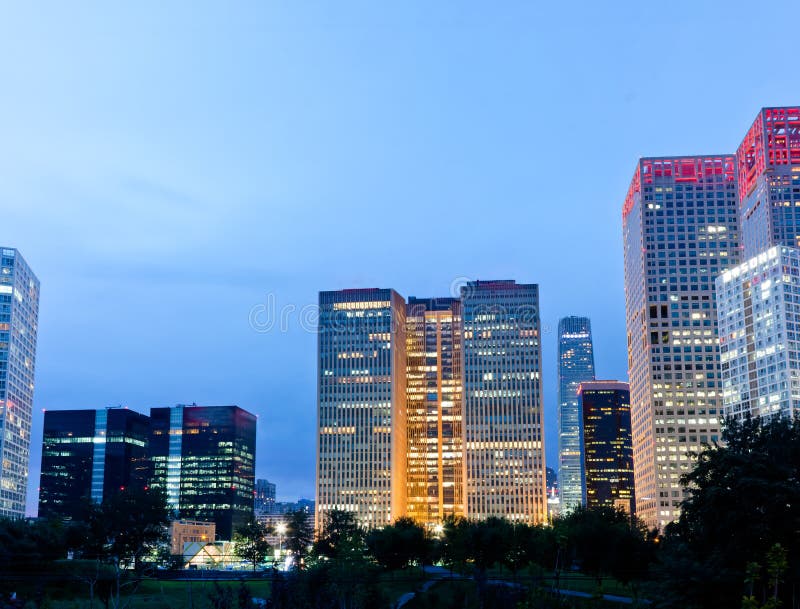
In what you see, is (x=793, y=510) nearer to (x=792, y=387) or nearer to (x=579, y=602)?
(x=579, y=602)

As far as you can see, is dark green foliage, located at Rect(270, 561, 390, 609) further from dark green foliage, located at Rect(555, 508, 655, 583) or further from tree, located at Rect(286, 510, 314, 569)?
tree, located at Rect(286, 510, 314, 569)

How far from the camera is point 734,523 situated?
171 ft

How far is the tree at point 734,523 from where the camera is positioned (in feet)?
162

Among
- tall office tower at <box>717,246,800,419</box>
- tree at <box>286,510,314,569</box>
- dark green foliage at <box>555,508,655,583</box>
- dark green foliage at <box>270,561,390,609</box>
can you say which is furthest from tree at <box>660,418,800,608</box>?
tall office tower at <box>717,246,800,419</box>

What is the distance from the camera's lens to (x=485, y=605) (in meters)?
66.4

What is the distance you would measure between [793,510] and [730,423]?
1186 centimetres

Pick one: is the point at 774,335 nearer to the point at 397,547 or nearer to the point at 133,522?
the point at 397,547

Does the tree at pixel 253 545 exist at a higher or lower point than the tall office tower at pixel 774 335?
lower

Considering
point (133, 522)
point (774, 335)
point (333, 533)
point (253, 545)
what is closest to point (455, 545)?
point (333, 533)

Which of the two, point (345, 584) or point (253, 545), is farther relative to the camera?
point (253, 545)

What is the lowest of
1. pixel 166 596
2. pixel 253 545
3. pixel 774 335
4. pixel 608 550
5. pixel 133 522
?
pixel 166 596

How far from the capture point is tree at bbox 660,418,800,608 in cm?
4934

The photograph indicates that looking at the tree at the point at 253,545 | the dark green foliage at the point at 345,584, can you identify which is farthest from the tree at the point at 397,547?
the tree at the point at 253,545

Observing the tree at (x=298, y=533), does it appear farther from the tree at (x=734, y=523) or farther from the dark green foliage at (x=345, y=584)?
the tree at (x=734, y=523)
